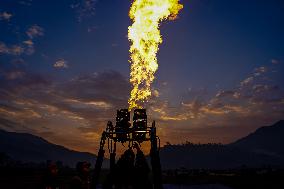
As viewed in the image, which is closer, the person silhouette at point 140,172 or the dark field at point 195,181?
the person silhouette at point 140,172

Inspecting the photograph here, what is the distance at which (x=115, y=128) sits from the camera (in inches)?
519

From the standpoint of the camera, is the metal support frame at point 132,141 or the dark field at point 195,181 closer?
the metal support frame at point 132,141

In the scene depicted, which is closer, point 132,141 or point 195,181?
point 132,141

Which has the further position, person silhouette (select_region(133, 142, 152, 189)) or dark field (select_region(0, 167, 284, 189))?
dark field (select_region(0, 167, 284, 189))

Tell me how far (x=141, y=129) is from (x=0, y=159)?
429 feet

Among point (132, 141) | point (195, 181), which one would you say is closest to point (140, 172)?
point (132, 141)

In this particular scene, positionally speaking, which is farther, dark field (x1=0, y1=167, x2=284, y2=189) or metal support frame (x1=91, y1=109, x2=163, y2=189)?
dark field (x1=0, y1=167, x2=284, y2=189)

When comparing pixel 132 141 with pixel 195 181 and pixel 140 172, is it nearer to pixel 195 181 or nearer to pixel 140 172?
pixel 140 172

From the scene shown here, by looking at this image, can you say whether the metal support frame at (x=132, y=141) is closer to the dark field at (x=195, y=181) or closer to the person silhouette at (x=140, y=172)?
the person silhouette at (x=140, y=172)

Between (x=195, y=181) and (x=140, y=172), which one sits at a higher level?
(x=140, y=172)

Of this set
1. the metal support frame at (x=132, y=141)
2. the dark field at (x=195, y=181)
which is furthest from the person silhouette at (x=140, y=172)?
the dark field at (x=195, y=181)

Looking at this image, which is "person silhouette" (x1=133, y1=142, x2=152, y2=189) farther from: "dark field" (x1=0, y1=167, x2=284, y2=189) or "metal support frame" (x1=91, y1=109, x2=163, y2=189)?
"dark field" (x1=0, y1=167, x2=284, y2=189)

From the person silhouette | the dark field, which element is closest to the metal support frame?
the person silhouette

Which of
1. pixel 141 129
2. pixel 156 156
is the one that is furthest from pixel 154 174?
pixel 141 129
